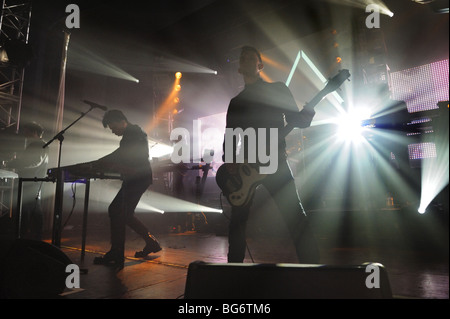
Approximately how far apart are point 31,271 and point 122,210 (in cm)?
118

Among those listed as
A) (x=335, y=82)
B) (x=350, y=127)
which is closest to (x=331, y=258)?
(x=335, y=82)

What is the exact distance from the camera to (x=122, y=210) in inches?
112

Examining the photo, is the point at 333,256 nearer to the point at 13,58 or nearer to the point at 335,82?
the point at 335,82

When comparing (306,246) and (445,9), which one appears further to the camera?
(445,9)

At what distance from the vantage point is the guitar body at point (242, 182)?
1.89 meters

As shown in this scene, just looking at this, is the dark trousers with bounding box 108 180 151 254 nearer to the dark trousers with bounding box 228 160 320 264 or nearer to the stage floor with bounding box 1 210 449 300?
the stage floor with bounding box 1 210 449 300

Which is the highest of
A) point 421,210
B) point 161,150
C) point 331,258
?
point 161,150

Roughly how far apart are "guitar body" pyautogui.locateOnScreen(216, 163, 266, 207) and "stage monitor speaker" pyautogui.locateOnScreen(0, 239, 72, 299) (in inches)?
46.1

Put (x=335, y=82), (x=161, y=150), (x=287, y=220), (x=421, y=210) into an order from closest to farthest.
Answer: (x=287, y=220) → (x=335, y=82) → (x=421, y=210) → (x=161, y=150)

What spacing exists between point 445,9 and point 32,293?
338 cm

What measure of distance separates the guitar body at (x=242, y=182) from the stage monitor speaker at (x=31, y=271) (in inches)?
46.1
